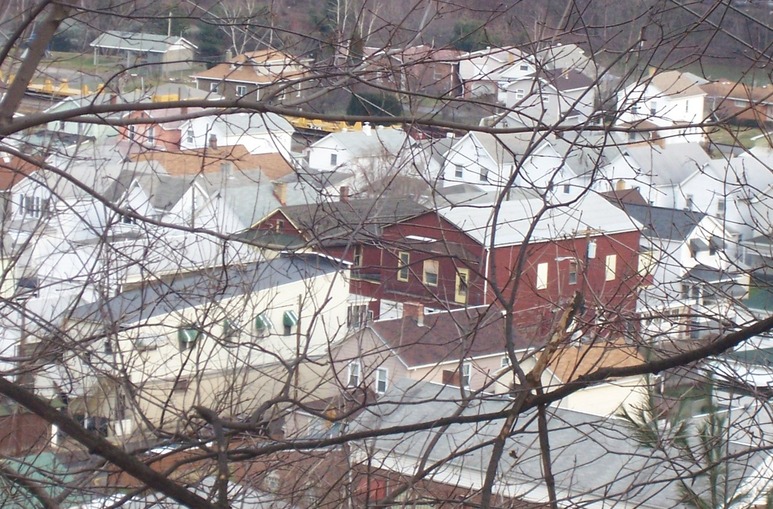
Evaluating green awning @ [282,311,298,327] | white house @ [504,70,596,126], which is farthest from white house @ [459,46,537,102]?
green awning @ [282,311,298,327]

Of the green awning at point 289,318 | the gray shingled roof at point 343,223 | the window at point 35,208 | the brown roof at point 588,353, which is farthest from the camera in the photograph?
the green awning at point 289,318

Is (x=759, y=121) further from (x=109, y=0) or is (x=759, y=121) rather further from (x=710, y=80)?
(x=109, y=0)

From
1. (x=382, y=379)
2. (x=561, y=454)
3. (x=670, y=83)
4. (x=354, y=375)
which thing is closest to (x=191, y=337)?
(x=354, y=375)

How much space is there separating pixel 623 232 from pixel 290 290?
7.47 meters

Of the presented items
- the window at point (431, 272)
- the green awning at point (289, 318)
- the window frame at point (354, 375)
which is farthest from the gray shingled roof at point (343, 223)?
the green awning at point (289, 318)

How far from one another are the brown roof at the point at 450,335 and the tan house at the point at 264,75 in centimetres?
90

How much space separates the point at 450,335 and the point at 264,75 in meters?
3.35

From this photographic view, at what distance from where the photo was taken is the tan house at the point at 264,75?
3.05 m

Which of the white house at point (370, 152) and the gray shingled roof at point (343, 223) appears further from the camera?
the white house at point (370, 152)

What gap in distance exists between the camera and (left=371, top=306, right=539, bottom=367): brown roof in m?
2.76

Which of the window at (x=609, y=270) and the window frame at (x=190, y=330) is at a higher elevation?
the window at (x=609, y=270)

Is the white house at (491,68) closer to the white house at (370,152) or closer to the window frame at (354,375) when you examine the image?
the white house at (370,152)

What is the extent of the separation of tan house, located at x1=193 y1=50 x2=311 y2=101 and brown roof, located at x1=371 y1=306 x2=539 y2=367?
901 millimetres

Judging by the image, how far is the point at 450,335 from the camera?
643 centimetres
